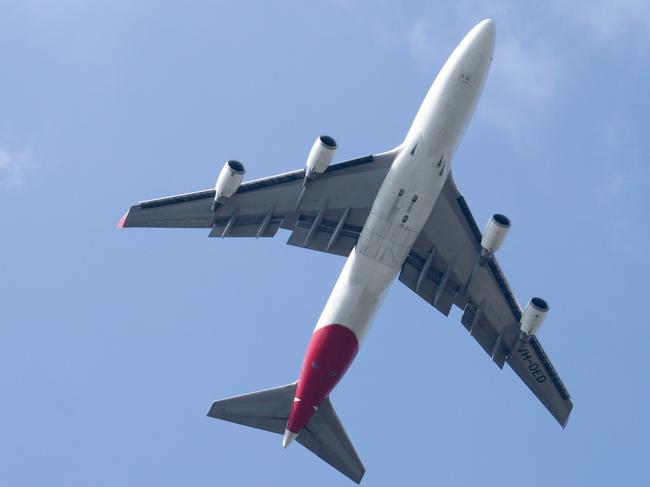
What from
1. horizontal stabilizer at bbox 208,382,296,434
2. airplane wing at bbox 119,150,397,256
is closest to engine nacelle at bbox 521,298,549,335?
airplane wing at bbox 119,150,397,256

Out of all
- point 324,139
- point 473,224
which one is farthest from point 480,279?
point 324,139

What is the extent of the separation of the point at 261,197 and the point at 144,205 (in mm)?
5700

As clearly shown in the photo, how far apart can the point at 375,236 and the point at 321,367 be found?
6.60 m

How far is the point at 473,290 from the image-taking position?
58.2 m

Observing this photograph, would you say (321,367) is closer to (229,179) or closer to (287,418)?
(287,418)

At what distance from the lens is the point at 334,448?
55.4 meters

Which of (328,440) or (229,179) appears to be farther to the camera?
(328,440)

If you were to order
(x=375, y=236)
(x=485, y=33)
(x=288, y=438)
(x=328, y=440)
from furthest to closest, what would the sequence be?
(x=328, y=440)
(x=288, y=438)
(x=375, y=236)
(x=485, y=33)

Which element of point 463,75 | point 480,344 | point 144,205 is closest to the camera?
point 463,75

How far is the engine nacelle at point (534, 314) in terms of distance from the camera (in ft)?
184

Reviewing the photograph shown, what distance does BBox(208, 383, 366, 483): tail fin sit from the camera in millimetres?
54812

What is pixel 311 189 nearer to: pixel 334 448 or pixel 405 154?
pixel 405 154

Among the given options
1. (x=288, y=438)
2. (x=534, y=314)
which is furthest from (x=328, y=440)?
(x=534, y=314)

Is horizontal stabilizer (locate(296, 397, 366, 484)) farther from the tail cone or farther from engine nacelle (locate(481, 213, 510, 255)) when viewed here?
engine nacelle (locate(481, 213, 510, 255))
